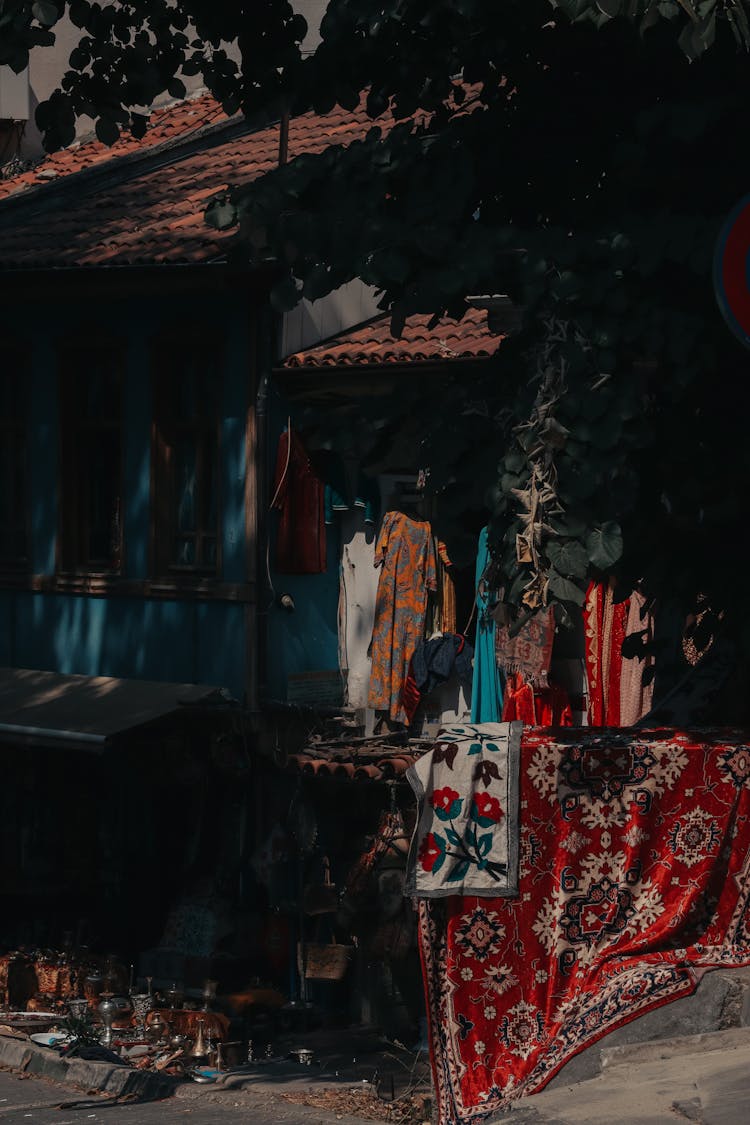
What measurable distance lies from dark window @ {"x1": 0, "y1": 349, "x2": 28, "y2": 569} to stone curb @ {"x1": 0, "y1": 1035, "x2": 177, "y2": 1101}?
512cm

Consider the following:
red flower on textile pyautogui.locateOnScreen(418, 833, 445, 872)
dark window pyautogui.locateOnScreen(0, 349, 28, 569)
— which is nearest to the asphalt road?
red flower on textile pyautogui.locateOnScreen(418, 833, 445, 872)

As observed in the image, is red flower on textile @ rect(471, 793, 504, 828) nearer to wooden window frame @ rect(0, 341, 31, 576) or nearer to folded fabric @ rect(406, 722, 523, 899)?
folded fabric @ rect(406, 722, 523, 899)

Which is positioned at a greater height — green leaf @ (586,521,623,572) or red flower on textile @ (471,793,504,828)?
green leaf @ (586,521,623,572)

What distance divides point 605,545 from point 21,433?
1071 cm

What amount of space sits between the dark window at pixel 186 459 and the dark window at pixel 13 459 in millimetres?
1820

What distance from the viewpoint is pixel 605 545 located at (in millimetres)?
9180

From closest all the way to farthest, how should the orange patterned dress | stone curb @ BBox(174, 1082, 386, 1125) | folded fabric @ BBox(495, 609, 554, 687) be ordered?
stone curb @ BBox(174, 1082, 386, 1125)
folded fabric @ BBox(495, 609, 554, 687)
the orange patterned dress

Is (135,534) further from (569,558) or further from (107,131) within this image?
(569,558)

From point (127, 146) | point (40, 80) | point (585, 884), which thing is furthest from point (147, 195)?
point (585, 884)

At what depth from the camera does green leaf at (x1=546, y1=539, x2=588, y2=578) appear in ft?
30.1

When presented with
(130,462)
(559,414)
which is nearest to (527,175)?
(559,414)

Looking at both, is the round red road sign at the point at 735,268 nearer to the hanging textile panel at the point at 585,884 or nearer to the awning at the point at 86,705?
the hanging textile panel at the point at 585,884

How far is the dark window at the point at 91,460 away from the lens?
60.0 feet

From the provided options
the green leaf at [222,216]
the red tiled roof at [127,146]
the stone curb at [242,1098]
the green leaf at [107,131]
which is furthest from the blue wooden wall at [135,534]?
the green leaf at [222,216]
